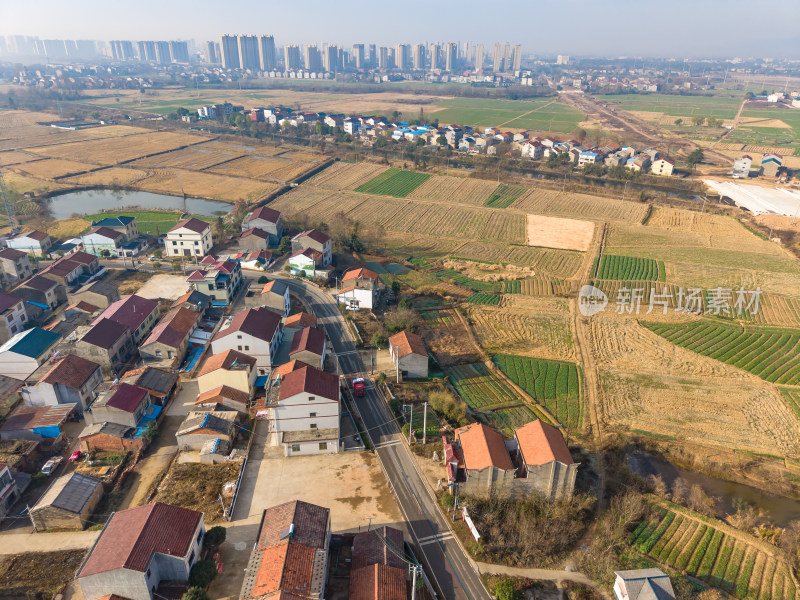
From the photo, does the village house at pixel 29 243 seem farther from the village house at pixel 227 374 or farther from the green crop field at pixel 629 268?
the green crop field at pixel 629 268

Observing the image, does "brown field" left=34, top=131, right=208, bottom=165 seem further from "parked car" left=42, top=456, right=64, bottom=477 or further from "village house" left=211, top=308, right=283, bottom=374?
"parked car" left=42, top=456, right=64, bottom=477

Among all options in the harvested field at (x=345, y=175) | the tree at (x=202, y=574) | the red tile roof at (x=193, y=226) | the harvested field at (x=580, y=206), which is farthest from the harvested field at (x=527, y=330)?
the harvested field at (x=345, y=175)

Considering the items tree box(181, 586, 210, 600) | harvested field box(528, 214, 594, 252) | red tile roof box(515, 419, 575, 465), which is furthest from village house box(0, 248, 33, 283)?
harvested field box(528, 214, 594, 252)

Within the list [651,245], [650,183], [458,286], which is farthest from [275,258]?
[650,183]

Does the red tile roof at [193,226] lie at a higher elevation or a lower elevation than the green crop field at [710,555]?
higher

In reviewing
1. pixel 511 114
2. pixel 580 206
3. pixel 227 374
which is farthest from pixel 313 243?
pixel 511 114

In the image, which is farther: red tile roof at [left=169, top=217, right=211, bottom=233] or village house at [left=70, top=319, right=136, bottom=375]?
red tile roof at [left=169, top=217, right=211, bottom=233]

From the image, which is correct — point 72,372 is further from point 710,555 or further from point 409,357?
point 710,555
